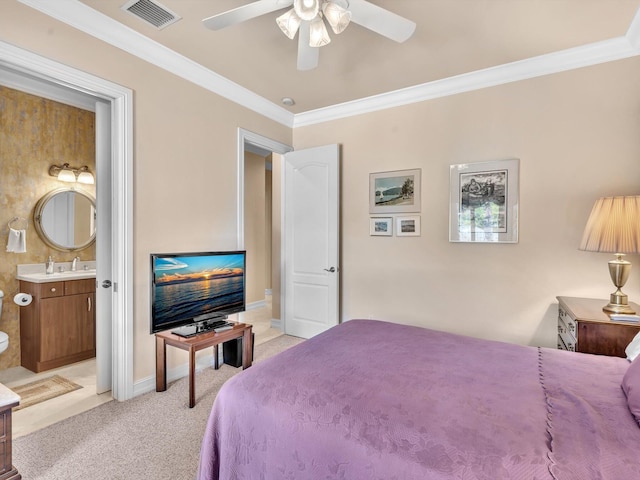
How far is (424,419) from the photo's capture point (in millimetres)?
1119

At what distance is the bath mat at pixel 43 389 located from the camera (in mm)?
2549

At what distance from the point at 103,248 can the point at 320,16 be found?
7.52ft

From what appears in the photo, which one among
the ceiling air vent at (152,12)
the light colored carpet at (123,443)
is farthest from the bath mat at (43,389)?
the ceiling air vent at (152,12)

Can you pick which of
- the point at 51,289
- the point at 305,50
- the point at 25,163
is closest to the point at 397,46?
the point at 305,50

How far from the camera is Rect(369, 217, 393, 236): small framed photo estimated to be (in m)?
3.62

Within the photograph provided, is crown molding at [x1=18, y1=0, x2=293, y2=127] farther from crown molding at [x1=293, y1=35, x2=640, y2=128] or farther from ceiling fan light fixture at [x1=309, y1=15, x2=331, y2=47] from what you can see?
ceiling fan light fixture at [x1=309, y1=15, x2=331, y2=47]

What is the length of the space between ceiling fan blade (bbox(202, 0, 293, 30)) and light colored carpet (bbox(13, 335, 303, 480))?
2.43m

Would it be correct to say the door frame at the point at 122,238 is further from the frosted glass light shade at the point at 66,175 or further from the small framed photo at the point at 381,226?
the small framed photo at the point at 381,226

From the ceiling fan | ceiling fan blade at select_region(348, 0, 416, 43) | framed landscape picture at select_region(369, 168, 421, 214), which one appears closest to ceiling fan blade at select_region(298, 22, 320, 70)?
→ the ceiling fan

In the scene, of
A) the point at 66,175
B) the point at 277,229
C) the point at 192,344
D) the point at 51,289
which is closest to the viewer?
the point at 192,344

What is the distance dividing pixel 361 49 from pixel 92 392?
3.49 meters

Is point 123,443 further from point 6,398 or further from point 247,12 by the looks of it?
point 247,12

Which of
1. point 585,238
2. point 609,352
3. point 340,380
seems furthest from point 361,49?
point 609,352

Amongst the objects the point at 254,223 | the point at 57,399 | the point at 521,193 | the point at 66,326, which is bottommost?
the point at 57,399
